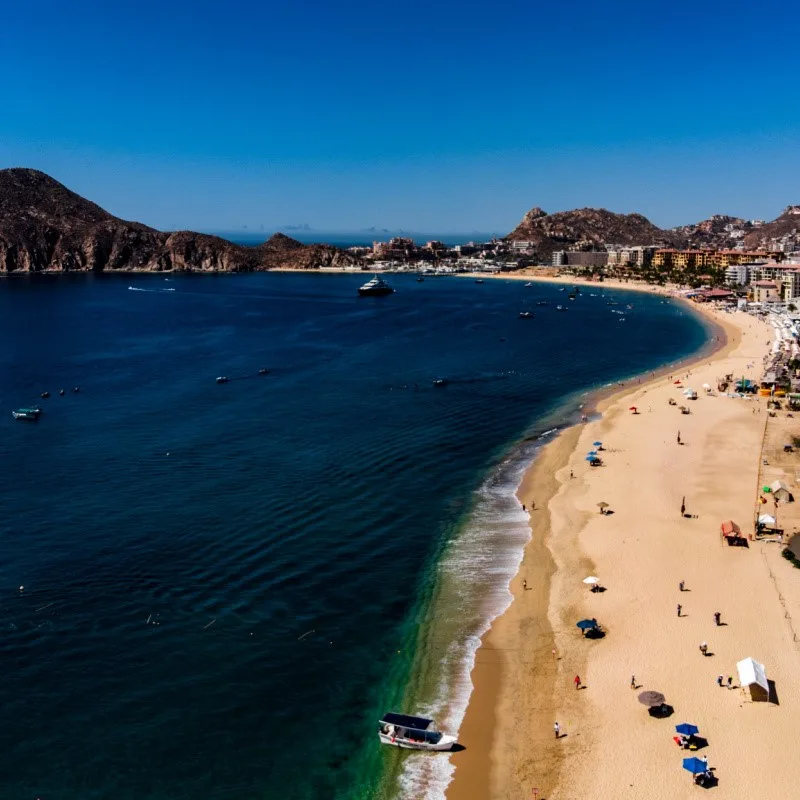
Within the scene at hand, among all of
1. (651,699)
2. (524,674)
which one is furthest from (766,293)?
(651,699)


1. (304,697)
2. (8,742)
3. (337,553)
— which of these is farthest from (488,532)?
(8,742)

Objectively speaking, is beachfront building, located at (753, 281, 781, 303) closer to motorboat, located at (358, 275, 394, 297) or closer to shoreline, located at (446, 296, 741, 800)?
motorboat, located at (358, 275, 394, 297)

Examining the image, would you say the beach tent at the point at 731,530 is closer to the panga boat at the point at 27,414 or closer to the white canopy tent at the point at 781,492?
the white canopy tent at the point at 781,492

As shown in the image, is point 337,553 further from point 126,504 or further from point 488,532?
point 126,504

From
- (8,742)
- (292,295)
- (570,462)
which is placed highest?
(292,295)

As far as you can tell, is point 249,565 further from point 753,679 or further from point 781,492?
point 781,492

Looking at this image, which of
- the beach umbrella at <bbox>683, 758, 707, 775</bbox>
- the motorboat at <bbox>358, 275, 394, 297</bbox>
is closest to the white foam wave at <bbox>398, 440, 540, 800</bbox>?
the beach umbrella at <bbox>683, 758, 707, 775</bbox>
